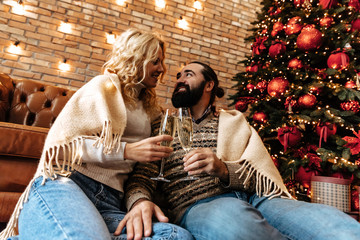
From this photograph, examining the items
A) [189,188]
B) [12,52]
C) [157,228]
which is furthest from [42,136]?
[12,52]

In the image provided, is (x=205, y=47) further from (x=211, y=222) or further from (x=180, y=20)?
(x=211, y=222)

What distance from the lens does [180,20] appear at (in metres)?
3.47

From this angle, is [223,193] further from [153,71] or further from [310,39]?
[310,39]

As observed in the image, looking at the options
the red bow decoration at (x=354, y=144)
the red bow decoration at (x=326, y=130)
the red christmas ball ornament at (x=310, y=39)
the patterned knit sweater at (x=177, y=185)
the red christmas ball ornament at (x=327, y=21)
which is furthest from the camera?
the red christmas ball ornament at (x=327, y=21)

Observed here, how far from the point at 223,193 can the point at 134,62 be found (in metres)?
0.78

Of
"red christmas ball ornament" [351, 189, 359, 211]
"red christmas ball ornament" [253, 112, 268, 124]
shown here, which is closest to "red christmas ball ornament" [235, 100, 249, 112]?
"red christmas ball ornament" [253, 112, 268, 124]

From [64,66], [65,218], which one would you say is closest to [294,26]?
[65,218]

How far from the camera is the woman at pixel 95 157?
0.67m

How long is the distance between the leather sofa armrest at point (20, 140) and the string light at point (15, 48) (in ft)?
5.67

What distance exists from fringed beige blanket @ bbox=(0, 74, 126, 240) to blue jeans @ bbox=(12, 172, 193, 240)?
0.06 metres

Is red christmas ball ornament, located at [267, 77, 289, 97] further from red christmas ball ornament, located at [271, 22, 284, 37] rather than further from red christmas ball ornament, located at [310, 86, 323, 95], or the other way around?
red christmas ball ornament, located at [271, 22, 284, 37]

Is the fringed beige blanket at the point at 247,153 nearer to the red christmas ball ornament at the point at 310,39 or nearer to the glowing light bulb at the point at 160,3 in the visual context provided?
the red christmas ball ornament at the point at 310,39

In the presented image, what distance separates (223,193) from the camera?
1.09 m

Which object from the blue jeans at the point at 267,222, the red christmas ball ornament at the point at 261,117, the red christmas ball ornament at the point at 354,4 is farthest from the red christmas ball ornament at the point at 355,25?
the blue jeans at the point at 267,222
